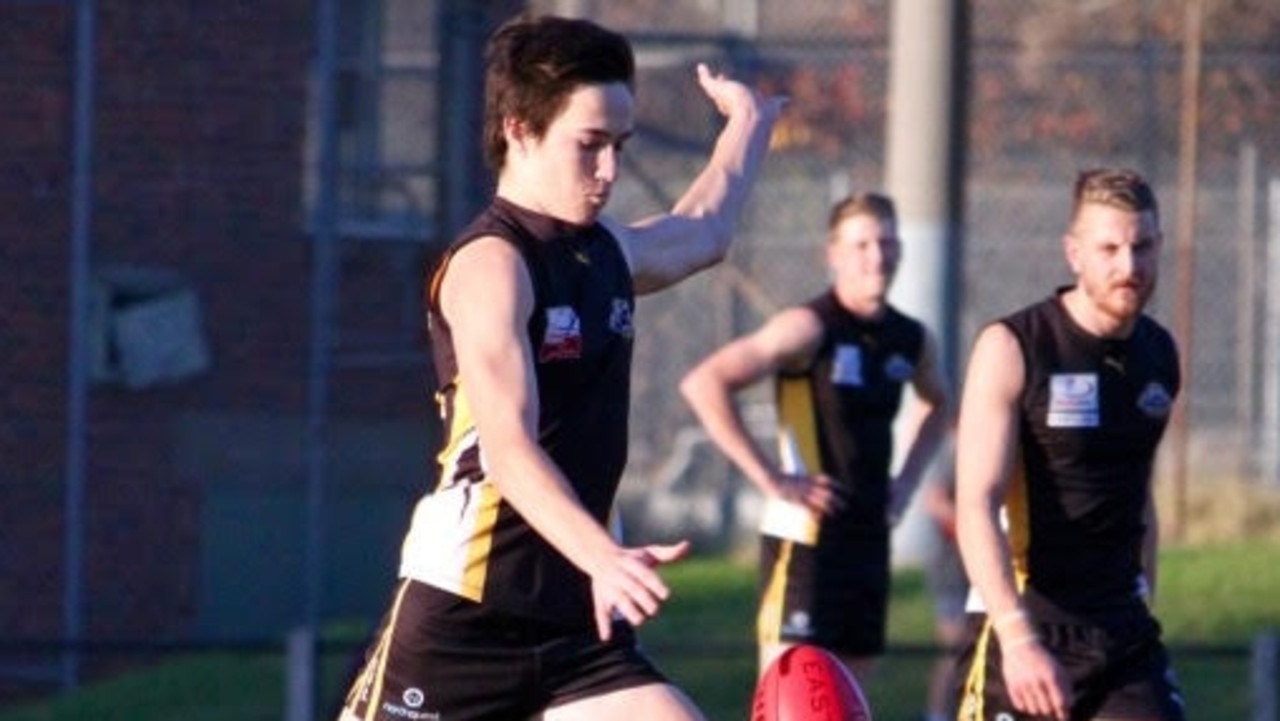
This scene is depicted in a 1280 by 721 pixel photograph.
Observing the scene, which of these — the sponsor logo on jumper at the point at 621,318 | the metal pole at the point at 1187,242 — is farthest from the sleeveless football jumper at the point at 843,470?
the sponsor logo on jumper at the point at 621,318

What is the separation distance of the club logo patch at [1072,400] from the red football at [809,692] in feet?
7.74

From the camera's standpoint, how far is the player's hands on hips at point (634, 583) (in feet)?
16.2

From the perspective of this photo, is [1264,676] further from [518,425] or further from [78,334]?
[518,425]

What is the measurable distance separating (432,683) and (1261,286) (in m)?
11.5

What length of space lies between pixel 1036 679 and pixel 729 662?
5202 millimetres

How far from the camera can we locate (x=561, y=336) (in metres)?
5.61

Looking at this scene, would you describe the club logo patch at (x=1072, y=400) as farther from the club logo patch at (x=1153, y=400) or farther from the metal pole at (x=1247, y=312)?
the metal pole at (x=1247, y=312)

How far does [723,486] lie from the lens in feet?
50.3

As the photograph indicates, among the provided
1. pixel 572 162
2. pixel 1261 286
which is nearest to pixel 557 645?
pixel 572 162

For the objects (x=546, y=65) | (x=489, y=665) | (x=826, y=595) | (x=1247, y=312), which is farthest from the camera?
(x=1247, y=312)

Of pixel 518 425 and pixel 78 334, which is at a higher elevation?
pixel 518 425

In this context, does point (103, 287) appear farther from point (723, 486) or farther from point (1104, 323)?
point (1104, 323)

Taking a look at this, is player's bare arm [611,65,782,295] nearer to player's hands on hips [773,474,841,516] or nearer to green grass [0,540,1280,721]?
player's hands on hips [773,474,841,516]

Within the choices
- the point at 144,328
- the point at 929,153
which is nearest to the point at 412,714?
the point at 929,153
